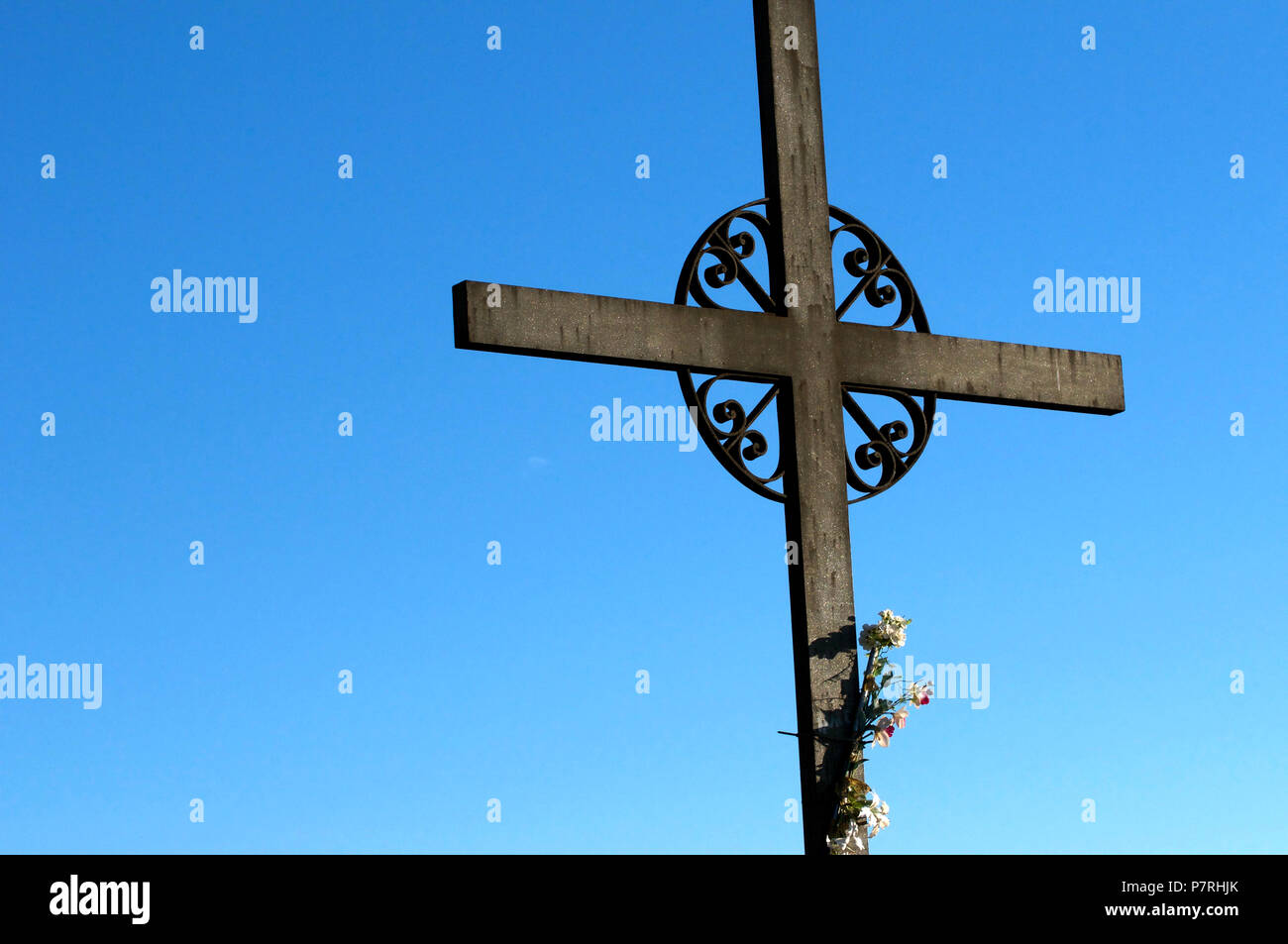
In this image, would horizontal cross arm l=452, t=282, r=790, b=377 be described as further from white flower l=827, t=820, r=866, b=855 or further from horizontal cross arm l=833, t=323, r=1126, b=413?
white flower l=827, t=820, r=866, b=855

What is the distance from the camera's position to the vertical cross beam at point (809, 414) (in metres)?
7.66

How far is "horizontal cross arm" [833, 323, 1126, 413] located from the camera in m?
8.43

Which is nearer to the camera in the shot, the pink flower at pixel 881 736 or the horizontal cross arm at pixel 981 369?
the pink flower at pixel 881 736

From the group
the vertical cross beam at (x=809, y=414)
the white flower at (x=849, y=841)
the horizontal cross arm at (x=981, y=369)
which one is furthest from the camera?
the horizontal cross arm at (x=981, y=369)

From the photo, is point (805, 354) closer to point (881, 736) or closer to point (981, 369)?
point (981, 369)

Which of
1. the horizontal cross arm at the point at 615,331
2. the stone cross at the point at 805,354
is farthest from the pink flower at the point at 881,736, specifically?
the horizontal cross arm at the point at 615,331

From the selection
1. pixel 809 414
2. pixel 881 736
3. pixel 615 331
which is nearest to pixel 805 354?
pixel 809 414

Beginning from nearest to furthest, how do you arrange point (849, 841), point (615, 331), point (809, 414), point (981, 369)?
point (849, 841) < point (615, 331) < point (809, 414) < point (981, 369)

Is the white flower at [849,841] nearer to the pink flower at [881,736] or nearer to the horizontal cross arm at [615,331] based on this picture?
the pink flower at [881,736]

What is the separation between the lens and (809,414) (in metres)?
8.17

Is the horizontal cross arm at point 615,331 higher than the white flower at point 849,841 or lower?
higher

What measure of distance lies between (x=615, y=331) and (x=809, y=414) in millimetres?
1029

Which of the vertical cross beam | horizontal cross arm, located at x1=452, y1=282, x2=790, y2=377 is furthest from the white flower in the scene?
horizontal cross arm, located at x1=452, y1=282, x2=790, y2=377
